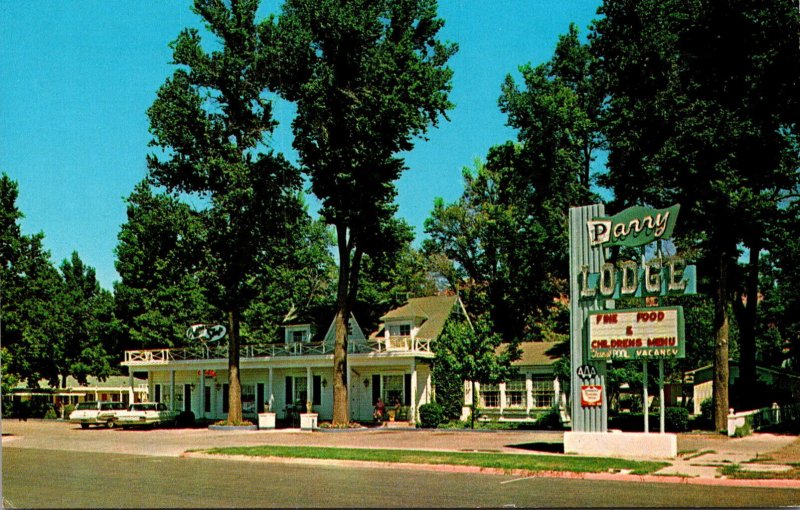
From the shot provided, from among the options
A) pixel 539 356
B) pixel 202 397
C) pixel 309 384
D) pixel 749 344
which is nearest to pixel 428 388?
pixel 309 384

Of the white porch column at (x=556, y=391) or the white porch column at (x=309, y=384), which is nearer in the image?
the white porch column at (x=309, y=384)

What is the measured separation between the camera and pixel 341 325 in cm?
3800

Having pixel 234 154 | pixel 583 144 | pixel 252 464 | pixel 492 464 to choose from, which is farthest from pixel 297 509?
pixel 583 144

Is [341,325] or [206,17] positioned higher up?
[206,17]

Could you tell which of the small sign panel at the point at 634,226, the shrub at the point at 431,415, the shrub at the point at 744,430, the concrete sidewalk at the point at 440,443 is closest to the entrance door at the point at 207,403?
the concrete sidewalk at the point at 440,443

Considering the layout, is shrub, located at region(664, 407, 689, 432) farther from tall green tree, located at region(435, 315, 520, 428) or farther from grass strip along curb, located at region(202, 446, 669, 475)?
grass strip along curb, located at region(202, 446, 669, 475)

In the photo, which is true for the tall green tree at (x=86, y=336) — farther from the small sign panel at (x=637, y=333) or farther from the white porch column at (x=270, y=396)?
the small sign panel at (x=637, y=333)

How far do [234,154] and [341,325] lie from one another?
934cm

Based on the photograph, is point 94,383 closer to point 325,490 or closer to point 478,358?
point 478,358

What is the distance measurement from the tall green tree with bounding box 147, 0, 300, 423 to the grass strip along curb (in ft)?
46.7

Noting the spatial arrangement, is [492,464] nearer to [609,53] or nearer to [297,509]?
[297,509]

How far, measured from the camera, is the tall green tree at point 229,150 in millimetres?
37281

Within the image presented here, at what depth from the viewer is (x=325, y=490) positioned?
50.2 ft

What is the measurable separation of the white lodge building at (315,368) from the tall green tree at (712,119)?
14053 mm
